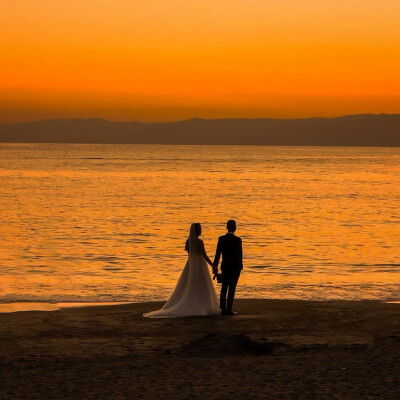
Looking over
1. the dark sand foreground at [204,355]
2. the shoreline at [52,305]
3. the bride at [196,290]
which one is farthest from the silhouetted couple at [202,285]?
the shoreline at [52,305]

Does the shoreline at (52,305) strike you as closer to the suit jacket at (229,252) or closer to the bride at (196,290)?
the bride at (196,290)

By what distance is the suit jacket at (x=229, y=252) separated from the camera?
614 inches

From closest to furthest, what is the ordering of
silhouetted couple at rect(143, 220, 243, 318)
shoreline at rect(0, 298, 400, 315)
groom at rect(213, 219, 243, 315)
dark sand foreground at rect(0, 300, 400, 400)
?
dark sand foreground at rect(0, 300, 400, 400) < groom at rect(213, 219, 243, 315) < silhouetted couple at rect(143, 220, 243, 318) < shoreline at rect(0, 298, 400, 315)

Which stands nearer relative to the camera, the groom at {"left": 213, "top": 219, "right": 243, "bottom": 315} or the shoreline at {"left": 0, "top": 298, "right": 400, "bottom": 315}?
the groom at {"left": 213, "top": 219, "right": 243, "bottom": 315}

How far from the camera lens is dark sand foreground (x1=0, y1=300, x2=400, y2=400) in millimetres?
10023

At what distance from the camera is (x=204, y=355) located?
12.0m

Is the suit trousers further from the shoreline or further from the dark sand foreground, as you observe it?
the shoreline

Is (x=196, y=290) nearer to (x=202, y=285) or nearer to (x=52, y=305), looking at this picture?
(x=202, y=285)

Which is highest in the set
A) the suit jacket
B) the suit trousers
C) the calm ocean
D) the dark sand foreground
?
the suit jacket

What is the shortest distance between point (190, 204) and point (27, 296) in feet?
159

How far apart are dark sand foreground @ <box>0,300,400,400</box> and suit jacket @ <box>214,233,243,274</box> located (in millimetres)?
1028

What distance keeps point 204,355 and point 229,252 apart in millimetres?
3829

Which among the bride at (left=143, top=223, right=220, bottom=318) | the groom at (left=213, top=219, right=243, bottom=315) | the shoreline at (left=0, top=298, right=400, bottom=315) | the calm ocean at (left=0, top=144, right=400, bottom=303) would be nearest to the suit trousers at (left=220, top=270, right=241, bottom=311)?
the groom at (left=213, top=219, right=243, bottom=315)

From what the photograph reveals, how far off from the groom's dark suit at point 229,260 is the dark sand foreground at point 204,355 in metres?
0.56
